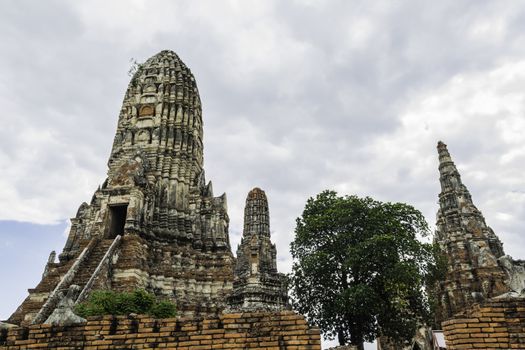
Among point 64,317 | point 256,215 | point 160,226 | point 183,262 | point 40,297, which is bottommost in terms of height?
point 64,317

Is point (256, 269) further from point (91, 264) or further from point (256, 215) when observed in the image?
point (91, 264)

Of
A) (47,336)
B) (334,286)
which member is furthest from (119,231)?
(47,336)

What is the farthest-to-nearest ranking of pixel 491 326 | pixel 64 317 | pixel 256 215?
pixel 256 215 < pixel 64 317 < pixel 491 326

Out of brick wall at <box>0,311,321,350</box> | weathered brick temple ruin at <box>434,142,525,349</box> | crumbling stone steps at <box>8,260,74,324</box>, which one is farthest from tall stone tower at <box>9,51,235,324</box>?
weathered brick temple ruin at <box>434,142,525,349</box>

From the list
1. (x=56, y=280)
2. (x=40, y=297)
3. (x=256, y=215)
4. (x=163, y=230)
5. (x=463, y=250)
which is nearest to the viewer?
(x=40, y=297)

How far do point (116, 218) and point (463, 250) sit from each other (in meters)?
22.1

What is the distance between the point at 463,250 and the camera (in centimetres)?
2588

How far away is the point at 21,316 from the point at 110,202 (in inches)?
252

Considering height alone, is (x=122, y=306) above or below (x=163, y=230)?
below

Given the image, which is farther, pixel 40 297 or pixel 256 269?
pixel 256 269

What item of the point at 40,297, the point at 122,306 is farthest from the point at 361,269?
the point at 40,297

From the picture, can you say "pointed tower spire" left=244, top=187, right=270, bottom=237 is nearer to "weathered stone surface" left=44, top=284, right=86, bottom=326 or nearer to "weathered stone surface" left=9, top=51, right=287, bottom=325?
"weathered stone surface" left=9, top=51, right=287, bottom=325

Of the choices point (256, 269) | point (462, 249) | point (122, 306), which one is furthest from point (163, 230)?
point (462, 249)

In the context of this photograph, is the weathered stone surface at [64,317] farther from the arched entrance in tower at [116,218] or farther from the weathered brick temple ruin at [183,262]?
the arched entrance in tower at [116,218]
